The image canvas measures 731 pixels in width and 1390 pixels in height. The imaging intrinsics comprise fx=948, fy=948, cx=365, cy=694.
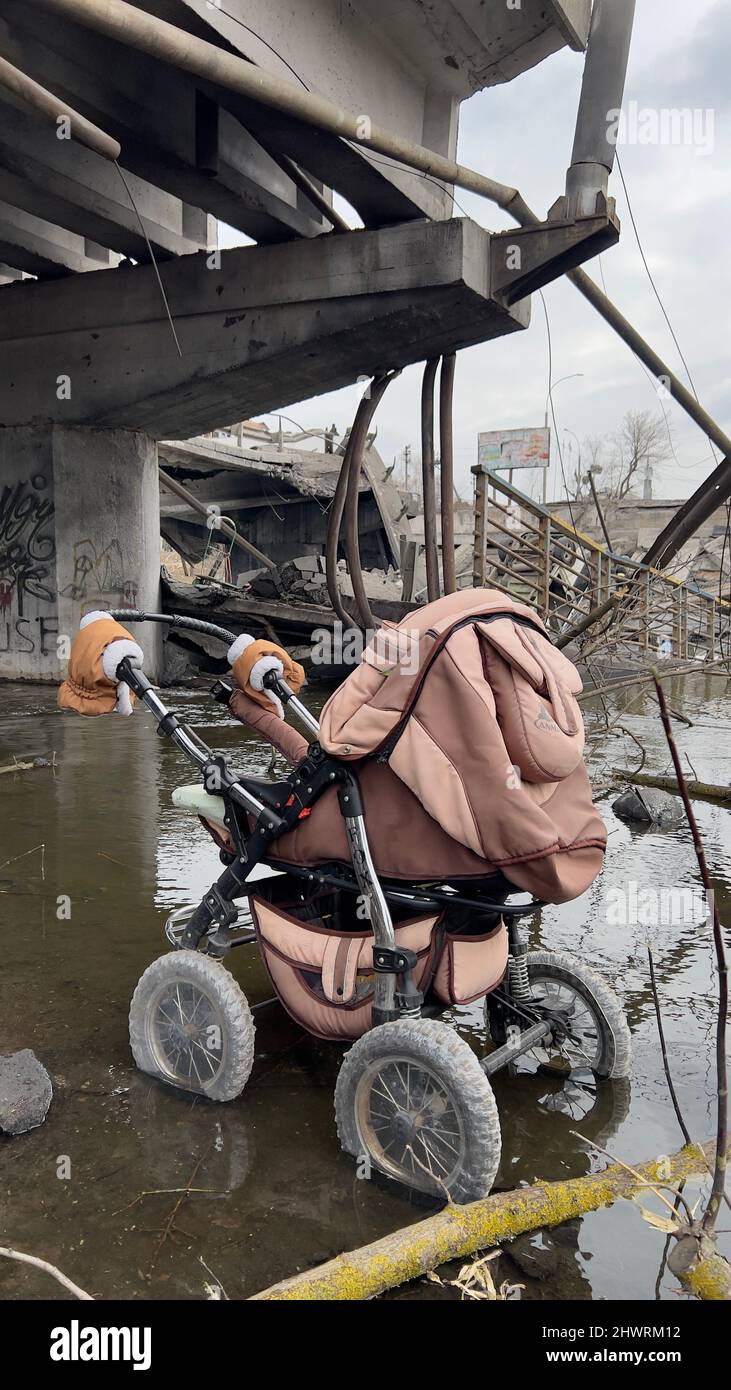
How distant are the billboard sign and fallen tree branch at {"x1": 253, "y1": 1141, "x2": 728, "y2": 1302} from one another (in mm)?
17817

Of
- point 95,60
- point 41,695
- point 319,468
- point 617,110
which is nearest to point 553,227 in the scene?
point 617,110

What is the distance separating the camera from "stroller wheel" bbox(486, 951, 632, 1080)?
255 centimetres

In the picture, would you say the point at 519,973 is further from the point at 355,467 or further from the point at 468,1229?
the point at 355,467

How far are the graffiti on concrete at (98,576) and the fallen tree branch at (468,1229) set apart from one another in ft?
30.7

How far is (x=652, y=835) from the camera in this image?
537 centimetres

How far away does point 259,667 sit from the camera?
2.91 meters

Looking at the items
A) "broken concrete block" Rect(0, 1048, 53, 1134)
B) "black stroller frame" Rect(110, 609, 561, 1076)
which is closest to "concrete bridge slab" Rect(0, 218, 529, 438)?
"black stroller frame" Rect(110, 609, 561, 1076)

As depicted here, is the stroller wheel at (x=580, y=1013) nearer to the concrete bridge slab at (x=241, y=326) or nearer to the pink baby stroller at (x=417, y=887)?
the pink baby stroller at (x=417, y=887)

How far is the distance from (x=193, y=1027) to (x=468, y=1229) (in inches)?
36.1

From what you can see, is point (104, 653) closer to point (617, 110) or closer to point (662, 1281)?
point (662, 1281)

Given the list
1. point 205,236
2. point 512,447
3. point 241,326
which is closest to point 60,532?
point 241,326

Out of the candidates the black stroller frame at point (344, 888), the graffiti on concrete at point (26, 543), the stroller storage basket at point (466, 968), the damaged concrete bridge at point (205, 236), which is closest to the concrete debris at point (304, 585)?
the damaged concrete bridge at point (205, 236)

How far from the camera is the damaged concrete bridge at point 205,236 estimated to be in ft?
19.5
